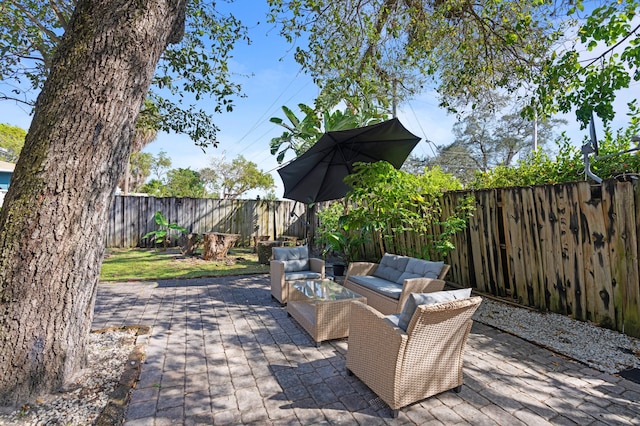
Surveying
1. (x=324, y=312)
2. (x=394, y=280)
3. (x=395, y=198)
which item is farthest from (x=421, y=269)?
(x=324, y=312)

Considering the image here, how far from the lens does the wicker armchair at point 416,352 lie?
2.23 metres

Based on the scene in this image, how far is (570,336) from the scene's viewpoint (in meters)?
3.65

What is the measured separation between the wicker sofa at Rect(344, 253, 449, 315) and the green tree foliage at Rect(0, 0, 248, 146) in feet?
14.2

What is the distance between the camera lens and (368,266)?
5289mm

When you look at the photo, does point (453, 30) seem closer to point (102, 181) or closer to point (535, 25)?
point (535, 25)

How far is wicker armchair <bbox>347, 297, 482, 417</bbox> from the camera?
7.30ft

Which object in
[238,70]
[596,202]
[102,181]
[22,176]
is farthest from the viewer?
[238,70]

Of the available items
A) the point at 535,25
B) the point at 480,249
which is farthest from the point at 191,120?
the point at 535,25

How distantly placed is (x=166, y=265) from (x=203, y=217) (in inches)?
164

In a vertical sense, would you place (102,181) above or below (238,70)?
below

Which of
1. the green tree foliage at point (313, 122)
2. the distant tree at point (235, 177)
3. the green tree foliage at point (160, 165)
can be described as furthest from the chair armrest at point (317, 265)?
the green tree foliage at point (160, 165)

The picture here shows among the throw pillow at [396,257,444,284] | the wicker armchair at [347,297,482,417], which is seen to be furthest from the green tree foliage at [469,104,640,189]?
the wicker armchair at [347,297,482,417]

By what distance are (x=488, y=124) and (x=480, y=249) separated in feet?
77.8

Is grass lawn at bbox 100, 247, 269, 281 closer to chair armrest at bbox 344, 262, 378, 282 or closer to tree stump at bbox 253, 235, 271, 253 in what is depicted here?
tree stump at bbox 253, 235, 271, 253
